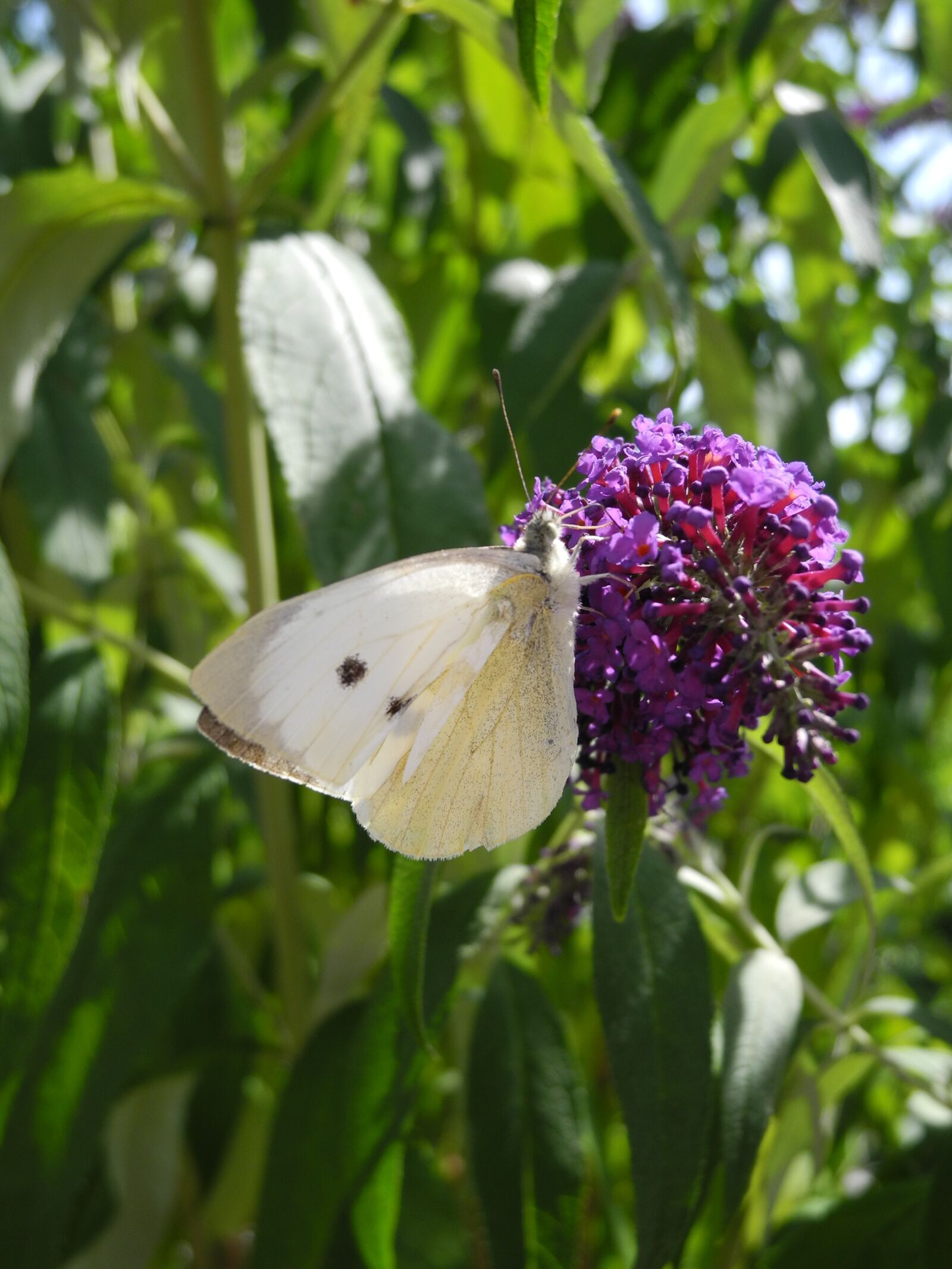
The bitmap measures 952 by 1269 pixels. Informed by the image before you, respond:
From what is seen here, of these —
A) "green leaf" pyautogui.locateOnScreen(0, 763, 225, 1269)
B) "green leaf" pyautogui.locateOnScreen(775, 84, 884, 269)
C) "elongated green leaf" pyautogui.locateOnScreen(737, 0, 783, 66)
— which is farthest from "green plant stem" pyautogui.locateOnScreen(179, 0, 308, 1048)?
"green leaf" pyautogui.locateOnScreen(775, 84, 884, 269)

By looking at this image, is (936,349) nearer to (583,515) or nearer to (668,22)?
(668,22)

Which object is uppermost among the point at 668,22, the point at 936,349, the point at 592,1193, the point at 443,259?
the point at 668,22

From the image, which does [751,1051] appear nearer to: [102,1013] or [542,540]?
[542,540]

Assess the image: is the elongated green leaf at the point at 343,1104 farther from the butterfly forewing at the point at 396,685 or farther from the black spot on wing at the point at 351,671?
the black spot on wing at the point at 351,671

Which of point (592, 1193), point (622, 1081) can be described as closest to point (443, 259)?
point (622, 1081)

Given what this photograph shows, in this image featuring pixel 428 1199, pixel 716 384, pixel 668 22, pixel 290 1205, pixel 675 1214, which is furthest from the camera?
pixel 668 22
